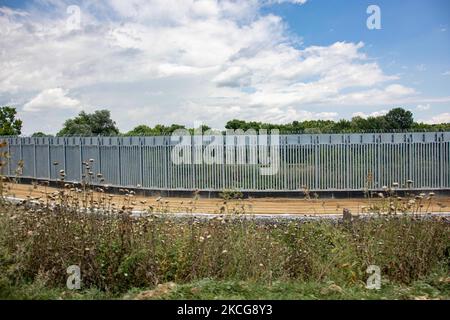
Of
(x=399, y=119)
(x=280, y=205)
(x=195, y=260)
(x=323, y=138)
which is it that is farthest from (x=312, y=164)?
(x=399, y=119)

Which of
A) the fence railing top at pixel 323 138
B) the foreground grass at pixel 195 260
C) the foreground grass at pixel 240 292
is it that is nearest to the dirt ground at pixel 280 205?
the fence railing top at pixel 323 138

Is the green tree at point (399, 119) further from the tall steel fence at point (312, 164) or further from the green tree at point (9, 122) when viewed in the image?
the green tree at point (9, 122)

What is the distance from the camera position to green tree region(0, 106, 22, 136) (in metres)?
35.2

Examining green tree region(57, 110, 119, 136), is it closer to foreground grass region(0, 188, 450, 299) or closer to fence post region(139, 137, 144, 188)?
fence post region(139, 137, 144, 188)

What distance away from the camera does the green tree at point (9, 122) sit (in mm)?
35188

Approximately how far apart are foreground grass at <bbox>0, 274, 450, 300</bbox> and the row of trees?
883 inches

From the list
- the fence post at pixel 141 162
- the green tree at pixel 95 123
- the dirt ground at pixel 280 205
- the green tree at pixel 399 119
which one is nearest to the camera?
the dirt ground at pixel 280 205

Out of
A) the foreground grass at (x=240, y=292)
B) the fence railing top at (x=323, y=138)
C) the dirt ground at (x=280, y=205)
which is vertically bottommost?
the dirt ground at (x=280, y=205)

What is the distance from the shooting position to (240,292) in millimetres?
4793

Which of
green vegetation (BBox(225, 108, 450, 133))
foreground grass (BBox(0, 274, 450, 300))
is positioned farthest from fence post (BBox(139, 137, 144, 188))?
foreground grass (BBox(0, 274, 450, 300))

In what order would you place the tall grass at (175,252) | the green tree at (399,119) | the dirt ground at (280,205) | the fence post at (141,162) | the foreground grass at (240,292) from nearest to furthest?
the foreground grass at (240,292) < the tall grass at (175,252) < the dirt ground at (280,205) < the fence post at (141,162) < the green tree at (399,119)

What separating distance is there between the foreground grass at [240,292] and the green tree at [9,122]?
34.5m

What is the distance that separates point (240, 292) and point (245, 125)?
3126 centimetres
